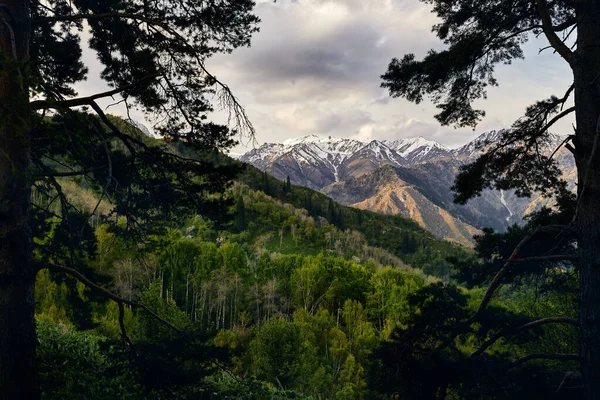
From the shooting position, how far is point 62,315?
3438 centimetres

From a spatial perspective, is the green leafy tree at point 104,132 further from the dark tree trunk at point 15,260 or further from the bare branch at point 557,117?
the bare branch at point 557,117

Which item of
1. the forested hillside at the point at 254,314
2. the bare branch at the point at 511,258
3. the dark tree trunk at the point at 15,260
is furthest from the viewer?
the forested hillside at the point at 254,314

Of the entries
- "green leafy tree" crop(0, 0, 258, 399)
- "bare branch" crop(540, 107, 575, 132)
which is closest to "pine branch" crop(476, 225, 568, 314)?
"bare branch" crop(540, 107, 575, 132)

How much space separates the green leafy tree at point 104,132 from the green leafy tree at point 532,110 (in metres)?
3.17

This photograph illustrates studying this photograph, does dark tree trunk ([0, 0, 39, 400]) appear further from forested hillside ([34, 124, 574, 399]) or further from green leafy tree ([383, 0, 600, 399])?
green leafy tree ([383, 0, 600, 399])

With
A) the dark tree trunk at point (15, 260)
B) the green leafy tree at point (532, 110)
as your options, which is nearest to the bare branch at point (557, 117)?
the green leafy tree at point (532, 110)

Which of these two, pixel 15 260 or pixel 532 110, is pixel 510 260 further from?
pixel 15 260

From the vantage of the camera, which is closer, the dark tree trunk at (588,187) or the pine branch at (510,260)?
the dark tree trunk at (588,187)

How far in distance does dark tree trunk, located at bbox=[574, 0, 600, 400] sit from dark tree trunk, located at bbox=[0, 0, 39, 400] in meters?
6.17

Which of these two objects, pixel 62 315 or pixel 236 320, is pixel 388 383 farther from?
pixel 236 320

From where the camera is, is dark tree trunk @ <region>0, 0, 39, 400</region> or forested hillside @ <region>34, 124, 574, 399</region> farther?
forested hillside @ <region>34, 124, 574, 399</region>

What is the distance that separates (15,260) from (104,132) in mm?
1861

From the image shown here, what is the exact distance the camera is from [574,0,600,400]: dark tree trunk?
444 cm

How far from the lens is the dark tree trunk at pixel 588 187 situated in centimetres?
444
